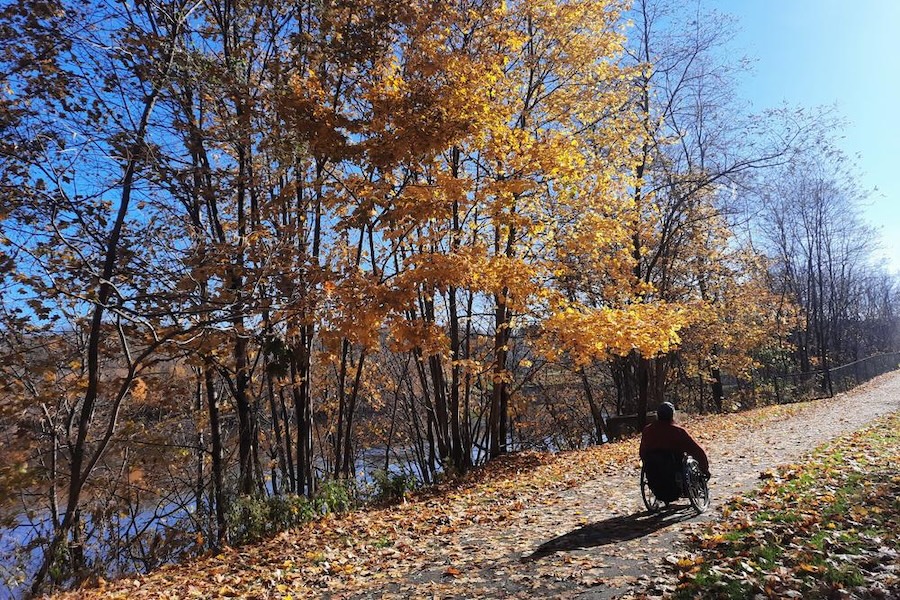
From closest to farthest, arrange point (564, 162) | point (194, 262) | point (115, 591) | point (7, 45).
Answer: point (115, 591)
point (7, 45)
point (194, 262)
point (564, 162)

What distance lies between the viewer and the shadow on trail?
5.86 metres

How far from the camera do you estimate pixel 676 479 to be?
6375 mm

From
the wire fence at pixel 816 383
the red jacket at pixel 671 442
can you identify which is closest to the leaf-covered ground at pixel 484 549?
the red jacket at pixel 671 442

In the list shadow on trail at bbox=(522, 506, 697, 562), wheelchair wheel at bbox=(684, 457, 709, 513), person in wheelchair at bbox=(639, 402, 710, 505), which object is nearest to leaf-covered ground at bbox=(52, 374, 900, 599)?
shadow on trail at bbox=(522, 506, 697, 562)

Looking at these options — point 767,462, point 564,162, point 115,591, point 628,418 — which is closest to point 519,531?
Result: point 115,591

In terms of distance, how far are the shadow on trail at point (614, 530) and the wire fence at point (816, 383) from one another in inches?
1011

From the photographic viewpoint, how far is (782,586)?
400 centimetres

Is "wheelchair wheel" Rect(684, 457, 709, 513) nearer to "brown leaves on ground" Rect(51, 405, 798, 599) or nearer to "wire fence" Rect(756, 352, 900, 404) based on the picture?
"brown leaves on ground" Rect(51, 405, 798, 599)

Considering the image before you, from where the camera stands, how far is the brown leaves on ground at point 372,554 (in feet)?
18.4

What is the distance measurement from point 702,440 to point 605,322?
18.0 ft

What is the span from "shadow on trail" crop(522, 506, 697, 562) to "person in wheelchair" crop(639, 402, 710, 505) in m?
0.25

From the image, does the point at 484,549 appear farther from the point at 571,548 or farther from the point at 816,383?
the point at 816,383

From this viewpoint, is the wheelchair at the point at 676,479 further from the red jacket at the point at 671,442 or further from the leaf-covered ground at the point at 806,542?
the leaf-covered ground at the point at 806,542

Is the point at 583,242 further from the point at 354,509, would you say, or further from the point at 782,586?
the point at 782,586
